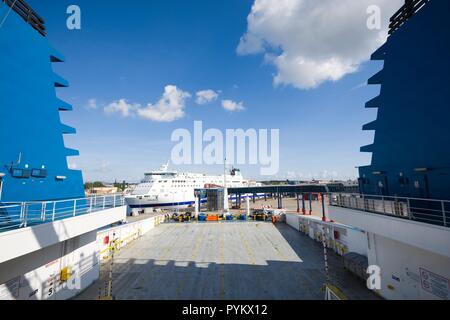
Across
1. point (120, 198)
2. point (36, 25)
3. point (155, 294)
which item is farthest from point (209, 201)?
point (36, 25)

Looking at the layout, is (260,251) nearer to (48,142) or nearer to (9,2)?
(48,142)

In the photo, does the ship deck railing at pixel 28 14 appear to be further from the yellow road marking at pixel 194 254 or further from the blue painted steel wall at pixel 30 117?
the yellow road marking at pixel 194 254

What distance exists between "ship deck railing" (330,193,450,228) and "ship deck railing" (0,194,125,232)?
12.1 meters

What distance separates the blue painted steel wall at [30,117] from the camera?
9.12 m

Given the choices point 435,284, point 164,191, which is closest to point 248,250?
point 435,284

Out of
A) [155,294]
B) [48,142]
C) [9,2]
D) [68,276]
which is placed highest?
[9,2]

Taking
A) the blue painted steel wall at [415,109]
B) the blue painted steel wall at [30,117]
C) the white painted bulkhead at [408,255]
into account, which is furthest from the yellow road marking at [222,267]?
the blue painted steel wall at [415,109]

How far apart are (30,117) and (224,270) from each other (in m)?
13.5

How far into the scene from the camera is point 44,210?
823cm

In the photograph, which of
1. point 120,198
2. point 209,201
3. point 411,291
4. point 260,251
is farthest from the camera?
point 209,201

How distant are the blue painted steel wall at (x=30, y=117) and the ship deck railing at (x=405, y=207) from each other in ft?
49.0

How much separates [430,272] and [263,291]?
6.95 meters

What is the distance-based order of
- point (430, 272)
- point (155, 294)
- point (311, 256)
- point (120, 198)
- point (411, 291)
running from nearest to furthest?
point (430, 272) < point (411, 291) < point (155, 294) < point (120, 198) < point (311, 256)

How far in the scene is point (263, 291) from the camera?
11281 millimetres
